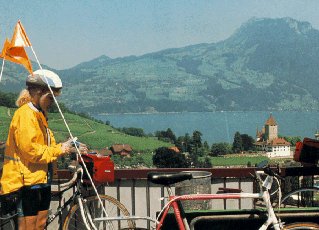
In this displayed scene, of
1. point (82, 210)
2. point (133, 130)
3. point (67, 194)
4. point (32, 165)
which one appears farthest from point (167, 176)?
point (133, 130)

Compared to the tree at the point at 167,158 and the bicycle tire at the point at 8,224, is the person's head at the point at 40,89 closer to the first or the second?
the bicycle tire at the point at 8,224

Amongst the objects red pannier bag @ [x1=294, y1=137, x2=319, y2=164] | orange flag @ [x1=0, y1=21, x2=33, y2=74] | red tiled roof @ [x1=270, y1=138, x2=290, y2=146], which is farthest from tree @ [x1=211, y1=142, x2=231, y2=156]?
orange flag @ [x1=0, y1=21, x2=33, y2=74]

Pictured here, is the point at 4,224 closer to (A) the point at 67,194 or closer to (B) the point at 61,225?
(B) the point at 61,225

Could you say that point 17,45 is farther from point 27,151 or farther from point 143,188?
point 143,188

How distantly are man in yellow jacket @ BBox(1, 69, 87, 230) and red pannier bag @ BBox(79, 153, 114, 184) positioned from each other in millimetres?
1076

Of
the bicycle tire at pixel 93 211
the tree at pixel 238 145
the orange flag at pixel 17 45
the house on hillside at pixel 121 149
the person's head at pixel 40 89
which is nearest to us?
the person's head at pixel 40 89

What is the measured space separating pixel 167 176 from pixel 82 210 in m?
1.78

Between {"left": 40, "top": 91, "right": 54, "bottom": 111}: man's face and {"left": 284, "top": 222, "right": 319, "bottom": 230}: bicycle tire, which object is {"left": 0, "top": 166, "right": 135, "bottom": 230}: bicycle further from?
{"left": 284, "top": 222, "right": 319, "bottom": 230}: bicycle tire

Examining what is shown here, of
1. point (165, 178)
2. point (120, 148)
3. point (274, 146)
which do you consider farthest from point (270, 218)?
point (274, 146)

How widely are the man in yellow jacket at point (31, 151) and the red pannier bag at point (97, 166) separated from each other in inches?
42.4

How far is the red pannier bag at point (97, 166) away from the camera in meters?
5.32

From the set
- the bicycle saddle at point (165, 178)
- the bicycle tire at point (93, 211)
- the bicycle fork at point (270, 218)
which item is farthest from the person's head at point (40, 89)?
the bicycle fork at point (270, 218)

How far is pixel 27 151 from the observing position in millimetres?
3959

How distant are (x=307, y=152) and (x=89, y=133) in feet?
453
